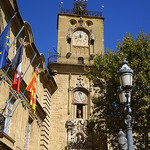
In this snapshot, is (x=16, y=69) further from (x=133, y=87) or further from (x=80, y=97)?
(x=80, y=97)

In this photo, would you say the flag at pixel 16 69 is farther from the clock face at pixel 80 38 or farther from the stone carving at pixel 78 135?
the clock face at pixel 80 38

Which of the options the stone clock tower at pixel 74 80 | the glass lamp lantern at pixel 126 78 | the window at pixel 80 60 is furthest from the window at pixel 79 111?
the glass lamp lantern at pixel 126 78

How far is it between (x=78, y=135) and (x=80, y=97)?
3.91 meters

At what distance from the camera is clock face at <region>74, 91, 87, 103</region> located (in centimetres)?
2555

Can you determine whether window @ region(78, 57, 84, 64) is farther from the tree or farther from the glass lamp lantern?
the glass lamp lantern

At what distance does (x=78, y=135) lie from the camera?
77.2ft

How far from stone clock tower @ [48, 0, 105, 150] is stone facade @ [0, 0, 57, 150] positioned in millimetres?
1088

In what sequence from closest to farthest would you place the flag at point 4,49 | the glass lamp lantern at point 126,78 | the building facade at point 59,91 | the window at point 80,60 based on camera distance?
the glass lamp lantern at point 126,78 < the flag at point 4,49 < the building facade at point 59,91 < the window at point 80,60

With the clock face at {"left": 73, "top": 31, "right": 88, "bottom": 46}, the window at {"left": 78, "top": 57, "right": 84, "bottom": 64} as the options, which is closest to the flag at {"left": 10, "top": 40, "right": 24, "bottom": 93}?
the window at {"left": 78, "top": 57, "right": 84, "bottom": 64}

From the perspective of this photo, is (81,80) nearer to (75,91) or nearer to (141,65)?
(75,91)

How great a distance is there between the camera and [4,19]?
50.5 feet

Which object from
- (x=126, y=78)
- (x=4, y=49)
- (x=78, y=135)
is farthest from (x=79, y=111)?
(x=126, y=78)

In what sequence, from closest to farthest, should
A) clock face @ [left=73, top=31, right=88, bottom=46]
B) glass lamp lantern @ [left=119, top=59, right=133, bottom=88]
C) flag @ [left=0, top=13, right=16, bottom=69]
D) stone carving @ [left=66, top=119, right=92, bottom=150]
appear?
glass lamp lantern @ [left=119, top=59, right=133, bottom=88], flag @ [left=0, top=13, right=16, bottom=69], stone carving @ [left=66, top=119, right=92, bottom=150], clock face @ [left=73, top=31, right=88, bottom=46]

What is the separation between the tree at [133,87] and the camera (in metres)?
17.9
